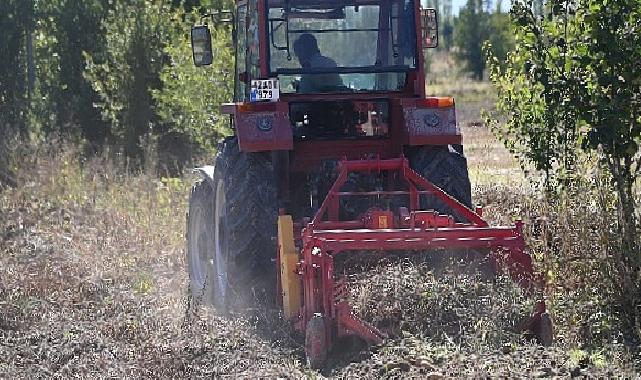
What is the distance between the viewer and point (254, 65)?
28.0 ft

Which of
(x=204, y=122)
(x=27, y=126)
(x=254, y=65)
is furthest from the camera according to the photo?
(x=27, y=126)

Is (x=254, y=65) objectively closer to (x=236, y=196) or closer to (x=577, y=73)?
(x=236, y=196)

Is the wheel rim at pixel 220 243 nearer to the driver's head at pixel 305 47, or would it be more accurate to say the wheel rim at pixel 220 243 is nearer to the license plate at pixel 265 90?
the license plate at pixel 265 90

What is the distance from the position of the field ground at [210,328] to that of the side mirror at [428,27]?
1.70 metres

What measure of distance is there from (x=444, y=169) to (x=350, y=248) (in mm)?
1473

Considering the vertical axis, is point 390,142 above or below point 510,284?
above

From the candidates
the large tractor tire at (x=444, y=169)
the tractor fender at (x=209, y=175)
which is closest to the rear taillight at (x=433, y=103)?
the large tractor tire at (x=444, y=169)

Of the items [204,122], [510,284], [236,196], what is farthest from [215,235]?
[204,122]

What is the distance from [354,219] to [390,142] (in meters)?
0.69

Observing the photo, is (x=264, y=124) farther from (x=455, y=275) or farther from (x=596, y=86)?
(x=596, y=86)

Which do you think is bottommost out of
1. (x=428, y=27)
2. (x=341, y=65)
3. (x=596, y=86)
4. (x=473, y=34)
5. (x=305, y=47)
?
(x=473, y=34)

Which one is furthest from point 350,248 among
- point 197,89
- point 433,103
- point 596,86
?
point 197,89

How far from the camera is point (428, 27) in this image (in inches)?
337

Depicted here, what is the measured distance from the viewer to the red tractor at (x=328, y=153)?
23.4 ft
